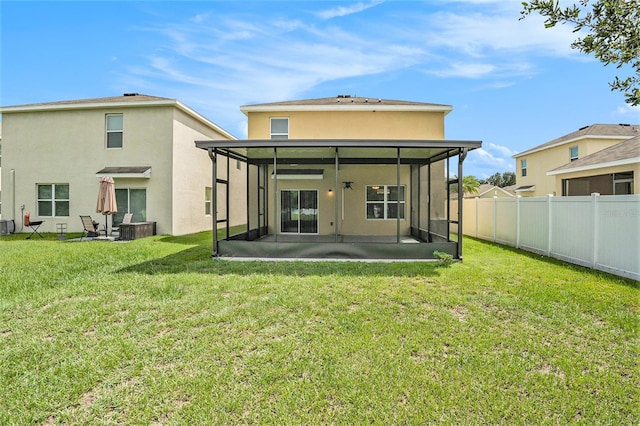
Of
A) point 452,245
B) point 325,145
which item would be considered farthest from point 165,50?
point 452,245

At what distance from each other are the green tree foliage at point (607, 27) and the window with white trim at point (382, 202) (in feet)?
34.1

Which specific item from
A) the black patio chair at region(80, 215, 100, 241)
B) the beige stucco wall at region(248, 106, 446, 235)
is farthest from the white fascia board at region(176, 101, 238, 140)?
the black patio chair at region(80, 215, 100, 241)

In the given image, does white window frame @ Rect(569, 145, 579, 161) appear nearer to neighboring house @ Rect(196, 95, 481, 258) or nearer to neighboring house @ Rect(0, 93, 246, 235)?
neighboring house @ Rect(196, 95, 481, 258)

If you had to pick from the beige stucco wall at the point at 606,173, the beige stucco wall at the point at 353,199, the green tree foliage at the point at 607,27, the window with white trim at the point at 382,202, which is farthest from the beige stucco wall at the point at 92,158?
the beige stucco wall at the point at 606,173

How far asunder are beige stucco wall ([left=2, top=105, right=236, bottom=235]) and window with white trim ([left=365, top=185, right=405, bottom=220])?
30.0ft

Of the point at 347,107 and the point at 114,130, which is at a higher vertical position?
the point at 347,107

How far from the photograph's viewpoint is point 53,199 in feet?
53.5

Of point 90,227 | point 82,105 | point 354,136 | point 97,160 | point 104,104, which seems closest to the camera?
point 90,227

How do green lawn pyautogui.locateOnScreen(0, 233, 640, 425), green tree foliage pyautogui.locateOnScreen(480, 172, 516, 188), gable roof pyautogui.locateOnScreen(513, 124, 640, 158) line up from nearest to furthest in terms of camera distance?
green lawn pyautogui.locateOnScreen(0, 233, 640, 425) → gable roof pyautogui.locateOnScreen(513, 124, 640, 158) → green tree foliage pyautogui.locateOnScreen(480, 172, 516, 188)

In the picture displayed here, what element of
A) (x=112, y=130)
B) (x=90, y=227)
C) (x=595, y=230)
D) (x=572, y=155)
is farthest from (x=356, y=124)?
(x=572, y=155)

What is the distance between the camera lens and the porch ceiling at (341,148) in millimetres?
8766

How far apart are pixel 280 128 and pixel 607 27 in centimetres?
1250

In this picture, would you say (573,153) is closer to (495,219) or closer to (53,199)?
(495,219)

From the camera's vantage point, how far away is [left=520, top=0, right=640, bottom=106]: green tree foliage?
346 cm
